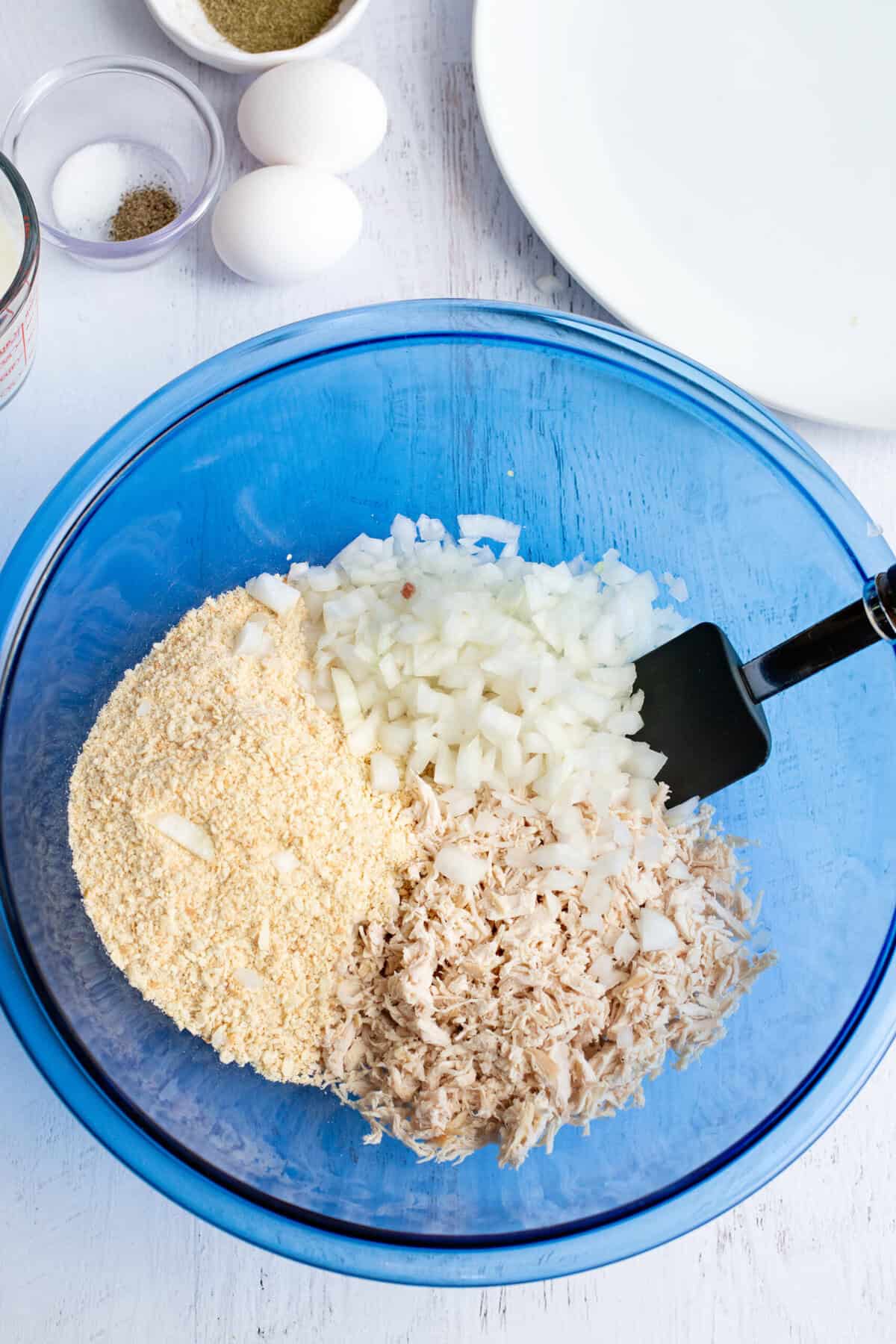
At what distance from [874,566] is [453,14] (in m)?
1.01

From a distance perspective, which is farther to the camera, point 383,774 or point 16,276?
point 16,276

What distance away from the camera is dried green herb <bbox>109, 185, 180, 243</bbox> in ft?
4.95

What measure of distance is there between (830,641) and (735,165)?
2.80 feet

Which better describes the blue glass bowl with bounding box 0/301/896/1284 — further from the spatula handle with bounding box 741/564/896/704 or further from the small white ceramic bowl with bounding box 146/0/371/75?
the small white ceramic bowl with bounding box 146/0/371/75

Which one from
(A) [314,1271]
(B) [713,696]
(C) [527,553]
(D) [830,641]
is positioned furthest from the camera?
(C) [527,553]

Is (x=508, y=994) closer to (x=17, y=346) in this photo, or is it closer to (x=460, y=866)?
(x=460, y=866)

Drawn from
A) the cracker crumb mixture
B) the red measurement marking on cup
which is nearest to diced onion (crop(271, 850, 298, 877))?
the cracker crumb mixture

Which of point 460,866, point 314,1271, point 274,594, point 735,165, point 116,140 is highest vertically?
point 116,140

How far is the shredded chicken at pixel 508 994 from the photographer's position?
114 cm

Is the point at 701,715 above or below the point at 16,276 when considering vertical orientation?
below

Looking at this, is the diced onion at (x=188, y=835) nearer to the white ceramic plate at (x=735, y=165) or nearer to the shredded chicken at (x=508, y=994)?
the shredded chicken at (x=508, y=994)

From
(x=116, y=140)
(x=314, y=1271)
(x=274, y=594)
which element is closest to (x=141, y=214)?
(x=116, y=140)

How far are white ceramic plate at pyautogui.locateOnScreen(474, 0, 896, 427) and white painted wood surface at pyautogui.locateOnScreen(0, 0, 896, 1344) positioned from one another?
71 mm

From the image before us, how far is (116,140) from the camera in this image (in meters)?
1.57
